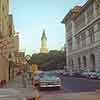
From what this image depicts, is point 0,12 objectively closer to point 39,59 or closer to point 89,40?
point 89,40

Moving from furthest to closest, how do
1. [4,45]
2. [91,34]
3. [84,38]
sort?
[84,38]
[91,34]
[4,45]

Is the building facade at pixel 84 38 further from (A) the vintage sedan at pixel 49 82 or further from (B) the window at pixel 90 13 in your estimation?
(A) the vintage sedan at pixel 49 82

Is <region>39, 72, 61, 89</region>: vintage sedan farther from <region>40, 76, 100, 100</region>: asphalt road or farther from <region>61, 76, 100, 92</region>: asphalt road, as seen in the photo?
<region>61, 76, 100, 92</region>: asphalt road

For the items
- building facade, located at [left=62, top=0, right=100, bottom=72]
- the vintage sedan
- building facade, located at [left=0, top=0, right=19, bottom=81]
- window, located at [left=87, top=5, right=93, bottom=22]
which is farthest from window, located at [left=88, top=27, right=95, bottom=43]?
→ the vintage sedan

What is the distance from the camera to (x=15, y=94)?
3.85m

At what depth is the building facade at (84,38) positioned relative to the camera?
89.1 metres

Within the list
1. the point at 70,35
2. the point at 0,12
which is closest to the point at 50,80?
the point at 0,12

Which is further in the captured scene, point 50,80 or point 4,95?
point 50,80

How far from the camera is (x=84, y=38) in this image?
10344 centimetres

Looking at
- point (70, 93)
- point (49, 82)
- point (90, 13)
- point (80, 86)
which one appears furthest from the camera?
point (90, 13)

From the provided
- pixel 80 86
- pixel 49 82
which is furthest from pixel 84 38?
pixel 49 82

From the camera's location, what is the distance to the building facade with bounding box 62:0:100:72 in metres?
89.1

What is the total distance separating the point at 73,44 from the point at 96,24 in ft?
110

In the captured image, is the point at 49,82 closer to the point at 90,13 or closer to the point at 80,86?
the point at 80,86
